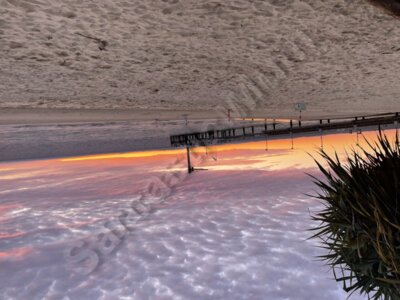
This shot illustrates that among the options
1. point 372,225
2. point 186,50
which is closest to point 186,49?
point 186,50

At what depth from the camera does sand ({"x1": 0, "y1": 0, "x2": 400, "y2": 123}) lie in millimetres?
2234

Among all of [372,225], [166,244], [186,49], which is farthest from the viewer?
[166,244]

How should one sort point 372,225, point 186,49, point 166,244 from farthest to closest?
1. point 166,244
2. point 186,49
3. point 372,225

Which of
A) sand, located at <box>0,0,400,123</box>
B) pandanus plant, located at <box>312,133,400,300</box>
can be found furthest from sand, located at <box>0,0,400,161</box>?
pandanus plant, located at <box>312,133,400,300</box>

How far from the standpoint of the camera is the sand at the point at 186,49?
2.23 m

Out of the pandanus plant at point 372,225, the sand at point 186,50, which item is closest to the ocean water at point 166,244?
the pandanus plant at point 372,225

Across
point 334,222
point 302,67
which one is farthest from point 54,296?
point 302,67

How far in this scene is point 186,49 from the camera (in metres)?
3.05

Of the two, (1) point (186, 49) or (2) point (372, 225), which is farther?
(1) point (186, 49)

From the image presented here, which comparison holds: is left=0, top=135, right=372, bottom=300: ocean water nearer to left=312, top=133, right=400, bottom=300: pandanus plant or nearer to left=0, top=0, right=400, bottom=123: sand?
left=312, top=133, right=400, bottom=300: pandanus plant

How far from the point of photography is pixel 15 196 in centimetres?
877

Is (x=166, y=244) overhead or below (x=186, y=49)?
below

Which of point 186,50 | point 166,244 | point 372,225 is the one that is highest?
point 186,50

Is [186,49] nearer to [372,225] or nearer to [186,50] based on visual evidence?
[186,50]
